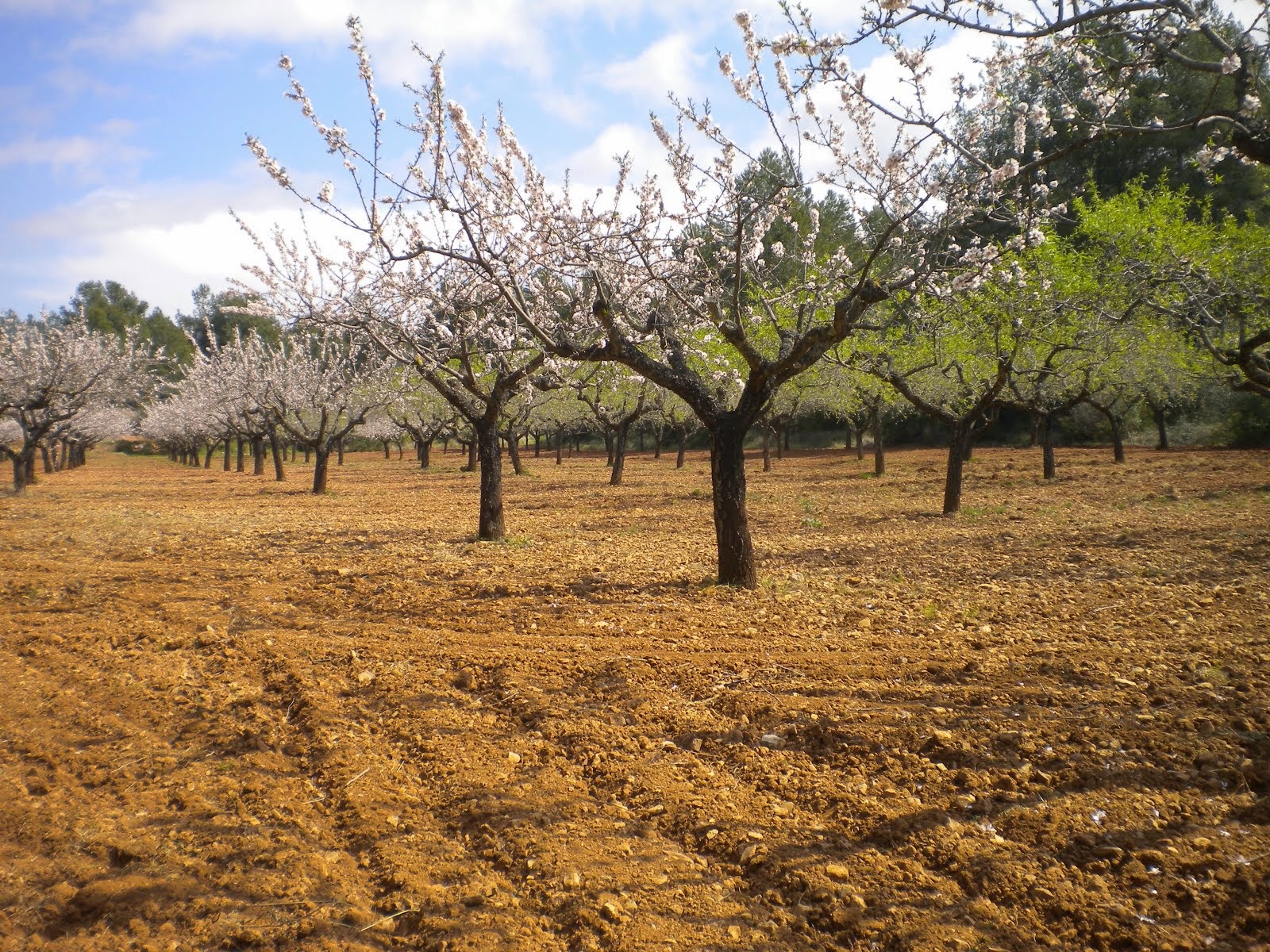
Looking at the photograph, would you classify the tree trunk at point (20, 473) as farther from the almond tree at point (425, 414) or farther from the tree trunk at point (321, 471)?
the almond tree at point (425, 414)

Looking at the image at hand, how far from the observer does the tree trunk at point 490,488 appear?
442 inches

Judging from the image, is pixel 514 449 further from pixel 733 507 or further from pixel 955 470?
pixel 733 507

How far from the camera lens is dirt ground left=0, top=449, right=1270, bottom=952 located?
2732mm

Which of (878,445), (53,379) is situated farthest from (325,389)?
(878,445)

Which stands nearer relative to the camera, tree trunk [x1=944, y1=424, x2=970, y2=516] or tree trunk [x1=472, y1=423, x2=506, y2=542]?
Result: tree trunk [x1=472, y1=423, x2=506, y2=542]

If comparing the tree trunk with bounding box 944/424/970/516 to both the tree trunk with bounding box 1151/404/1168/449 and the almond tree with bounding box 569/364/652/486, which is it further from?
the tree trunk with bounding box 1151/404/1168/449

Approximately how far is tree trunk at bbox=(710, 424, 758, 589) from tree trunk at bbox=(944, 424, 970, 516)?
739 cm

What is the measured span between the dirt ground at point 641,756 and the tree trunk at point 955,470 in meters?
4.80

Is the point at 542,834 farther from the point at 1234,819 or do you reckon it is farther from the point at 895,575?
the point at 895,575

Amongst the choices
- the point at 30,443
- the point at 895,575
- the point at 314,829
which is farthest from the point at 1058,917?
the point at 30,443

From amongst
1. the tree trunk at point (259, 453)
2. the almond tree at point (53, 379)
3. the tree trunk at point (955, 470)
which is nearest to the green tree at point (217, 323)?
the tree trunk at point (259, 453)

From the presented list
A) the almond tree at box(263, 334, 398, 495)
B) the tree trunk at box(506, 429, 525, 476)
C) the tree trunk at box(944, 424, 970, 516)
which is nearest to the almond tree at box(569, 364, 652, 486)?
the tree trunk at box(506, 429, 525, 476)

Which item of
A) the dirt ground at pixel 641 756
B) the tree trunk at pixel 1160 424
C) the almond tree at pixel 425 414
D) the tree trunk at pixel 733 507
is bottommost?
the dirt ground at pixel 641 756

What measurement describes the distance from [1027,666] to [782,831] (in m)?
2.71
